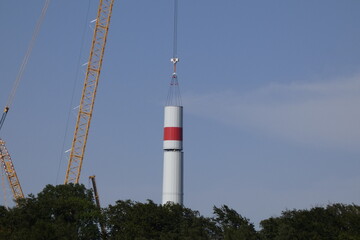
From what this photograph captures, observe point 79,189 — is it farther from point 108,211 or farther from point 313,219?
point 313,219

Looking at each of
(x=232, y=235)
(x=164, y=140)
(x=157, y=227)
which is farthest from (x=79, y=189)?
(x=232, y=235)

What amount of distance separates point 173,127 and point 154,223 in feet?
104

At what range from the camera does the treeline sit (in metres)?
147

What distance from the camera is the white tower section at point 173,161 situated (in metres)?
181

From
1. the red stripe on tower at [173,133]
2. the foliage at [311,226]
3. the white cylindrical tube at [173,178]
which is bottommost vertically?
the foliage at [311,226]

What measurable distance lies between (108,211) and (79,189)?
1011 inches

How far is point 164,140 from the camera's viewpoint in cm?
18362

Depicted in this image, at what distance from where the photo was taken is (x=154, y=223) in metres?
158

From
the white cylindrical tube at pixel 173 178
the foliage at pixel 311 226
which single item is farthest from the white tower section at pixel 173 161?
the foliage at pixel 311 226

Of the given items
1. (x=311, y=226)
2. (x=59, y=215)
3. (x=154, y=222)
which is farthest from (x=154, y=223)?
(x=311, y=226)

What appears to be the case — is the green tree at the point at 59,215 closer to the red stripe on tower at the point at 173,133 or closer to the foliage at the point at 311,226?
the red stripe on tower at the point at 173,133

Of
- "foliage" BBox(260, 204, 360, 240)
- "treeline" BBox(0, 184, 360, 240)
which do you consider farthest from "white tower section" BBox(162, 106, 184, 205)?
"foliage" BBox(260, 204, 360, 240)

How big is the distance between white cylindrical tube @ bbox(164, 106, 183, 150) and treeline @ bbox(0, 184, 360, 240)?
1983 centimetres

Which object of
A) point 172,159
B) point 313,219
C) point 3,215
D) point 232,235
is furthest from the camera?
point 172,159
